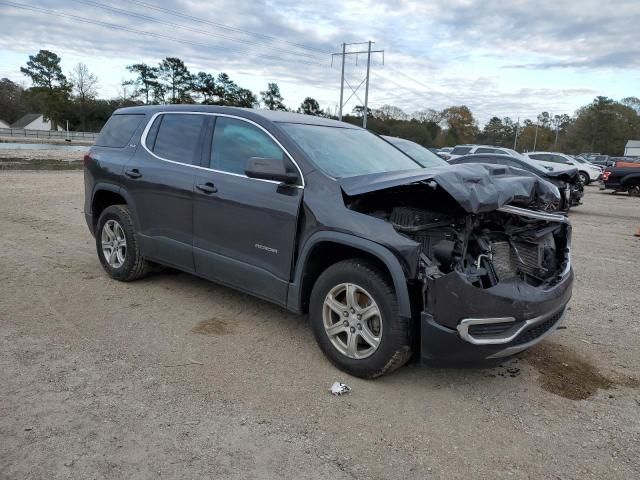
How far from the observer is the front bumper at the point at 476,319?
293 centimetres

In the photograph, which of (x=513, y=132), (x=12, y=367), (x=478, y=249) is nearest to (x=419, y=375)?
(x=478, y=249)

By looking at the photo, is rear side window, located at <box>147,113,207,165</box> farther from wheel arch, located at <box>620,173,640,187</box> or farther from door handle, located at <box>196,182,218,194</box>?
wheel arch, located at <box>620,173,640,187</box>

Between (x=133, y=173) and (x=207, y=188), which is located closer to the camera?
(x=207, y=188)

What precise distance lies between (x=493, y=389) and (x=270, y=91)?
66.6 m

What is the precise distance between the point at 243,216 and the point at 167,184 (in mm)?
1091

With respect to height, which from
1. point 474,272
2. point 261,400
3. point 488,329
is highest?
point 474,272

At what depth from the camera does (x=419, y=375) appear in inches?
141

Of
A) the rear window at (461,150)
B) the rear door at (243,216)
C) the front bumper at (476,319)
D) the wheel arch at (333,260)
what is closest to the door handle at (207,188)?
the rear door at (243,216)

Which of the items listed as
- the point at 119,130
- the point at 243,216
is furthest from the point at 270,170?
the point at 119,130

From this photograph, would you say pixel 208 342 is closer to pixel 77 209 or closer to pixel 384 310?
pixel 384 310

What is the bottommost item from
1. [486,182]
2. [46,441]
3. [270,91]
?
[46,441]

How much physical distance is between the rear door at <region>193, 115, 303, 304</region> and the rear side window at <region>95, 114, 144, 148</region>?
4.64ft

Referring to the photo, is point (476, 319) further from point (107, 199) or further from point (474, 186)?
point (107, 199)

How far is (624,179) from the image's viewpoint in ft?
65.9
